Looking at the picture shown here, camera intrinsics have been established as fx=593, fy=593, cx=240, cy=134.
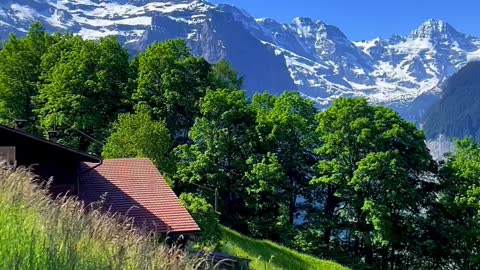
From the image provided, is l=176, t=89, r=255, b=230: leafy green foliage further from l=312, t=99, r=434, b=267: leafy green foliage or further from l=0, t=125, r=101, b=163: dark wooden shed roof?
l=0, t=125, r=101, b=163: dark wooden shed roof

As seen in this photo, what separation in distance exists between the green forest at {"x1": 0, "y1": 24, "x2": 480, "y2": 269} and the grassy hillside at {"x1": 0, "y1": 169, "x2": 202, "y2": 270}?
3368 cm

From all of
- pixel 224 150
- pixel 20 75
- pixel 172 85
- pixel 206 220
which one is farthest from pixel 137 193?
pixel 20 75

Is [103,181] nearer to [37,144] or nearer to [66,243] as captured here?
[37,144]

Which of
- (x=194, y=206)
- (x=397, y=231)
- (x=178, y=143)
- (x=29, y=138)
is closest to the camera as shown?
(x=29, y=138)

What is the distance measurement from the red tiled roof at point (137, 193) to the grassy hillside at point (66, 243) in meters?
14.0

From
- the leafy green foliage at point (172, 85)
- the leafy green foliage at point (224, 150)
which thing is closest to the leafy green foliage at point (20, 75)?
the leafy green foliage at point (172, 85)

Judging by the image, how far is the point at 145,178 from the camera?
25.0 meters

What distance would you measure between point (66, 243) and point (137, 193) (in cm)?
1811

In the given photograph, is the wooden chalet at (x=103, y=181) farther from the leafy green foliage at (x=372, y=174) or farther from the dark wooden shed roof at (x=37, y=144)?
the leafy green foliage at (x=372, y=174)

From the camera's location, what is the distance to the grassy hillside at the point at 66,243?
5207mm

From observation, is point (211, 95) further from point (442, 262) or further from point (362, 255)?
point (442, 262)

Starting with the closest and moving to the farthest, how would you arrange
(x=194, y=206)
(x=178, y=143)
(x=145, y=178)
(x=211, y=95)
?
(x=145, y=178) < (x=194, y=206) < (x=211, y=95) < (x=178, y=143)

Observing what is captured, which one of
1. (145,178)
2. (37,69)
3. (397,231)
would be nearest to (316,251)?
(397,231)

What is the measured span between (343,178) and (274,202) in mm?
5838
